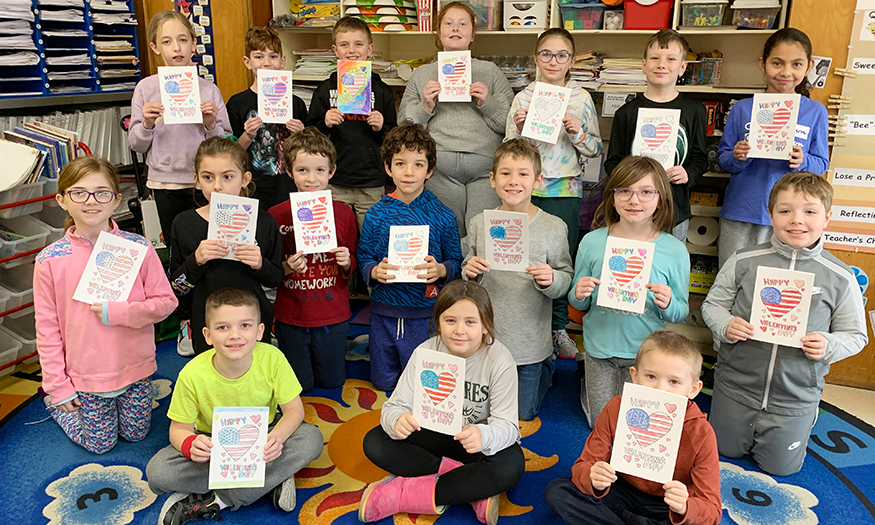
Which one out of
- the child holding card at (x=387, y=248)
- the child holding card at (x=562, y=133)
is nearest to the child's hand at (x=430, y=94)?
the child holding card at (x=387, y=248)

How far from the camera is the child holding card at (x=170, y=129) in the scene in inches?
130

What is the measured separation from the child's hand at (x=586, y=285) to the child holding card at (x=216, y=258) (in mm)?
1292

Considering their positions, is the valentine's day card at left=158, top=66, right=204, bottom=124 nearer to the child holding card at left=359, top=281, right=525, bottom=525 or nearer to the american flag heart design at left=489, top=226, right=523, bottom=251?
the american flag heart design at left=489, top=226, right=523, bottom=251

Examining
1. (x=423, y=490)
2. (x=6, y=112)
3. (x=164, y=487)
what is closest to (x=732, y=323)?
(x=423, y=490)

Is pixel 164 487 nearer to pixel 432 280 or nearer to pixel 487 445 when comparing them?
pixel 487 445

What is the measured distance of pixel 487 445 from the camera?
221 centimetres

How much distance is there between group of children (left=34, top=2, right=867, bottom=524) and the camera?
227 centimetres

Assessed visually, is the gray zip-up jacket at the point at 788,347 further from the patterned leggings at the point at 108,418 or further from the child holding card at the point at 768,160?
the patterned leggings at the point at 108,418

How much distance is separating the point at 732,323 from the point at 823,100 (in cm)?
140

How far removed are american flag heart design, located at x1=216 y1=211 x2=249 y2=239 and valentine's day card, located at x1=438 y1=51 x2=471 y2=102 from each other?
4.00 feet

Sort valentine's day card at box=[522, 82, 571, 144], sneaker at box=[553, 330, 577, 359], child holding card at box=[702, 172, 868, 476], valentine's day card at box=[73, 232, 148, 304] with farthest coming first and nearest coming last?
1. sneaker at box=[553, 330, 577, 359]
2. valentine's day card at box=[522, 82, 571, 144]
3. valentine's day card at box=[73, 232, 148, 304]
4. child holding card at box=[702, 172, 868, 476]

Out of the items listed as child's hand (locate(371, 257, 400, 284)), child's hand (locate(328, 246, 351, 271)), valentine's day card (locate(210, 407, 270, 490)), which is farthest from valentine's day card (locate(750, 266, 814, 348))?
valentine's day card (locate(210, 407, 270, 490))

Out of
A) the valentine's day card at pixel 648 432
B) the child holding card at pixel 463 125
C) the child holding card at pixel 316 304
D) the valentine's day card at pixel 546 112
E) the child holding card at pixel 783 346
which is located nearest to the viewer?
the valentine's day card at pixel 648 432

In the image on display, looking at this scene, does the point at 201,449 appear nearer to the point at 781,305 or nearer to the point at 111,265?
the point at 111,265
